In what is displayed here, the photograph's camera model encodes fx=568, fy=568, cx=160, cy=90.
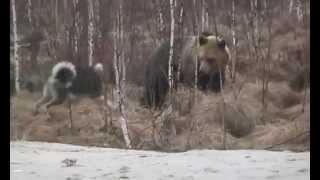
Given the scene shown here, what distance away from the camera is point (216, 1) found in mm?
5992

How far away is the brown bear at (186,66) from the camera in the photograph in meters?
6.00

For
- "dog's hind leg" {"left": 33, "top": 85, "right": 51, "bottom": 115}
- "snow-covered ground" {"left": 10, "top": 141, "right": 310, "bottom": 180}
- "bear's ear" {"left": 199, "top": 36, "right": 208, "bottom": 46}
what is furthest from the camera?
"bear's ear" {"left": 199, "top": 36, "right": 208, "bottom": 46}

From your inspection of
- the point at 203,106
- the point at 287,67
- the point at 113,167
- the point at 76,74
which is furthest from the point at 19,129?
the point at 287,67

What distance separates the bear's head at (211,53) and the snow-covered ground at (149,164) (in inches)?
37.5

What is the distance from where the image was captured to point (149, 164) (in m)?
5.14

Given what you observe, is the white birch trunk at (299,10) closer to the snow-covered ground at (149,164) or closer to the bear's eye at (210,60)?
the bear's eye at (210,60)

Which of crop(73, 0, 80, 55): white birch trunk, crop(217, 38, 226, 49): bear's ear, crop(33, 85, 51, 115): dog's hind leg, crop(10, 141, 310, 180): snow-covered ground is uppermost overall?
crop(73, 0, 80, 55): white birch trunk

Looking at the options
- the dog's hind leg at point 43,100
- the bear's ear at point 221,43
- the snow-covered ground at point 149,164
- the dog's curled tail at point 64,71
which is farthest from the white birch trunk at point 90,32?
the bear's ear at point 221,43

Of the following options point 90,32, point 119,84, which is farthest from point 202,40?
point 90,32

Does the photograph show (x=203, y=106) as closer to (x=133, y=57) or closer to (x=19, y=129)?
(x=133, y=57)

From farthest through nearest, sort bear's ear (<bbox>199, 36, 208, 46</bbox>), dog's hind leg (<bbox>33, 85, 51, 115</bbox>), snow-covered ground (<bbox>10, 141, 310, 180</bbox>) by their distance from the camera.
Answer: bear's ear (<bbox>199, 36, 208, 46</bbox>) < dog's hind leg (<bbox>33, 85, 51, 115</bbox>) < snow-covered ground (<bbox>10, 141, 310, 180</bbox>)

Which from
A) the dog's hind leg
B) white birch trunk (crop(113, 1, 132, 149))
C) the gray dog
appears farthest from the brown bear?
the dog's hind leg

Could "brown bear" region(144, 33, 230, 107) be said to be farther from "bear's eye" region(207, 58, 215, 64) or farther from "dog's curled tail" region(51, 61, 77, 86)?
"dog's curled tail" region(51, 61, 77, 86)

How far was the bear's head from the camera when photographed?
6039 mm
